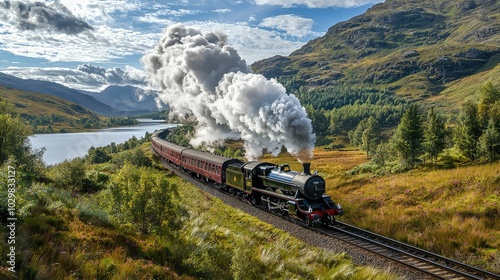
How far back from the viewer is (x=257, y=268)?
1058cm

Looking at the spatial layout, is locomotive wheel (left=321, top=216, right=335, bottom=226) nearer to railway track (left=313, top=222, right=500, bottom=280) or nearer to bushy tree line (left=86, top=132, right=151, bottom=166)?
railway track (left=313, top=222, right=500, bottom=280)

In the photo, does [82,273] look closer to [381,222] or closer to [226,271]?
[226,271]

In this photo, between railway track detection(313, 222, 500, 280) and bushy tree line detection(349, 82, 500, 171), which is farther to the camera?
bushy tree line detection(349, 82, 500, 171)

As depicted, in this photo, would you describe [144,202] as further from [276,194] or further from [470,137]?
[470,137]

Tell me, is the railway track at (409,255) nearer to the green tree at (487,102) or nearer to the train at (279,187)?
the train at (279,187)

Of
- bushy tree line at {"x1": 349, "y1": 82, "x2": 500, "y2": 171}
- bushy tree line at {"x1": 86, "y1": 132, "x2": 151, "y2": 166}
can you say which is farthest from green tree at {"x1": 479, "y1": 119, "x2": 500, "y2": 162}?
bushy tree line at {"x1": 86, "y1": 132, "x2": 151, "y2": 166}

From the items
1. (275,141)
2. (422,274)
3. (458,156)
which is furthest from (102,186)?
(458,156)

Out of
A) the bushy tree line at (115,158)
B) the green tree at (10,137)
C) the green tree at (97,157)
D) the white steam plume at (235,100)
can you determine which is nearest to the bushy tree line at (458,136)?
the white steam plume at (235,100)

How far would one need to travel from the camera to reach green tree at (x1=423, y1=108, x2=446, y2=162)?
3909cm

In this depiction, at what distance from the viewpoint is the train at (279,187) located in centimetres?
1902

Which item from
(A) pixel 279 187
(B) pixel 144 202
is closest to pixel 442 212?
(A) pixel 279 187

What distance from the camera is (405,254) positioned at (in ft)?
47.8

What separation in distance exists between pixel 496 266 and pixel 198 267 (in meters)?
12.3

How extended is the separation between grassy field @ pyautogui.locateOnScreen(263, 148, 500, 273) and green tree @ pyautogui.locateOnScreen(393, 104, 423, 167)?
834cm
